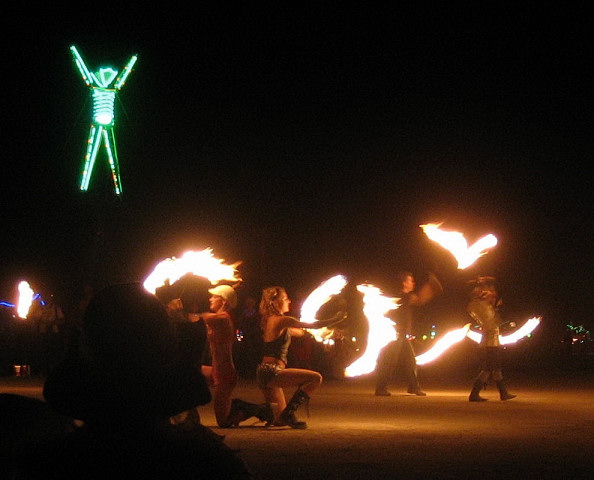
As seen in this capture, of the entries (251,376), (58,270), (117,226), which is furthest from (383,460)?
(117,226)

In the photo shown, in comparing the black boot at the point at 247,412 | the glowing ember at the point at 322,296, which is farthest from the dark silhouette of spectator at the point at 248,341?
the black boot at the point at 247,412

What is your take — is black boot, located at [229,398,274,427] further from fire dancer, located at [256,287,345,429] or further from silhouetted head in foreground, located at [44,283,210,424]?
silhouetted head in foreground, located at [44,283,210,424]

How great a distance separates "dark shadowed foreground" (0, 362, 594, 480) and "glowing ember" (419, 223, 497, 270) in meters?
2.34

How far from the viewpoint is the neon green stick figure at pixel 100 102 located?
164 feet

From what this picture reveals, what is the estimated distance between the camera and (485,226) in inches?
1989

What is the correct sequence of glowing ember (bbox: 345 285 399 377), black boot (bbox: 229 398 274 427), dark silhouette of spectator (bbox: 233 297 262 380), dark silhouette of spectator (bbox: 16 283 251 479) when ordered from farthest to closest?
dark silhouette of spectator (bbox: 233 297 262 380)
glowing ember (bbox: 345 285 399 377)
black boot (bbox: 229 398 274 427)
dark silhouette of spectator (bbox: 16 283 251 479)

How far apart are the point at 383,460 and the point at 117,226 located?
171 ft

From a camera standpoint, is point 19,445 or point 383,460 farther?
point 383,460

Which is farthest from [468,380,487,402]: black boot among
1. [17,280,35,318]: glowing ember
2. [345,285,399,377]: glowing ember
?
[17,280,35,318]: glowing ember

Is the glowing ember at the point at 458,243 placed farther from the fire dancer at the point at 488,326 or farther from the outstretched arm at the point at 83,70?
the outstretched arm at the point at 83,70

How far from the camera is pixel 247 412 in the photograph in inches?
541

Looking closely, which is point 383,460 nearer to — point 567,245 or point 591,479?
point 591,479

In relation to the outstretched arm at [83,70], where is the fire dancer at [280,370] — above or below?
below

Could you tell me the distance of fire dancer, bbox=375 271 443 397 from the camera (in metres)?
19.7
